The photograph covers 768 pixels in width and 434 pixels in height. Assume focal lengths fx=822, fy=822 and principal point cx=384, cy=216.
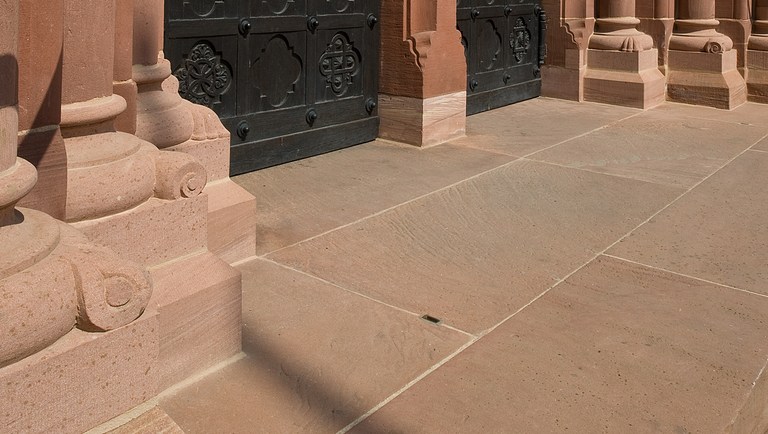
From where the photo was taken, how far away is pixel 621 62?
25.9 ft

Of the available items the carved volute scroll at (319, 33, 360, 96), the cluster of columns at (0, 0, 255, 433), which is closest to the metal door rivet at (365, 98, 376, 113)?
the carved volute scroll at (319, 33, 360, 96)

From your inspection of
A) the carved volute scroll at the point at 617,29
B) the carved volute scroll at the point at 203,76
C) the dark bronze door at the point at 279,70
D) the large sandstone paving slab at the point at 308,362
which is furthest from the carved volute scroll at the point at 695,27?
the large sandstone paving slab at the point at 308,362

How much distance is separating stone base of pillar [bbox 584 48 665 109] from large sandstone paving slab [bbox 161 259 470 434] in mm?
5323

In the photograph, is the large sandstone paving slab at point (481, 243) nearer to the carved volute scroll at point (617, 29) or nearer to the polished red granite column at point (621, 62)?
the polished red granite column at point (621, 62)

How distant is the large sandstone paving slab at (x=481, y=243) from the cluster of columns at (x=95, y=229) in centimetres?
66

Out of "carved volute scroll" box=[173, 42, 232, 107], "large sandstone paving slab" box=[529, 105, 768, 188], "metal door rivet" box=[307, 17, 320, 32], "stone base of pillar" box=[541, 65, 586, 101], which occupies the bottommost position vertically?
"large sandstone paving slab" box=[529, 105, 768, 188]

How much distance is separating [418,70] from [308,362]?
132 inches

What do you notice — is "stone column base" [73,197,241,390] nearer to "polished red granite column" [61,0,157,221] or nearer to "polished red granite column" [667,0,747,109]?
"polished red granite column" [61,0,157,221]

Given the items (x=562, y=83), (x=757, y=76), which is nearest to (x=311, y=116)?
(x=562, y=83)

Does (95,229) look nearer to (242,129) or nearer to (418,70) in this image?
(242,129)

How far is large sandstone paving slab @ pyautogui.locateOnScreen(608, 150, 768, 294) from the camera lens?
3.61m

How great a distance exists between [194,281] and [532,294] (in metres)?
1.39

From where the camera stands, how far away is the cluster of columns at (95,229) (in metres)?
1.75

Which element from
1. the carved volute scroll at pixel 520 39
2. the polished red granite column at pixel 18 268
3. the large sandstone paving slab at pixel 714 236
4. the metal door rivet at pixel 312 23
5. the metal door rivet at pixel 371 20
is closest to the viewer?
the polished red granite column at pixel 18 268
